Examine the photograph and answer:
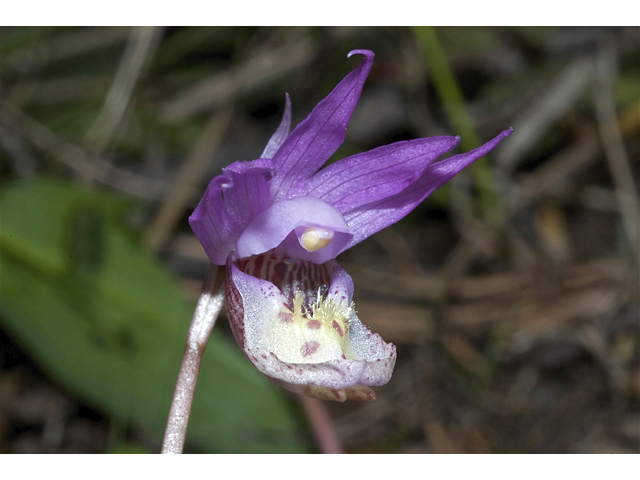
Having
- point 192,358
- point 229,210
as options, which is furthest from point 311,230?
point 192,358

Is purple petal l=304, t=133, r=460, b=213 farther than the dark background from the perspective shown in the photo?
No

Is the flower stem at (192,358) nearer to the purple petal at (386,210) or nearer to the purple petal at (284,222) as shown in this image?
the purple petal at (284,222)

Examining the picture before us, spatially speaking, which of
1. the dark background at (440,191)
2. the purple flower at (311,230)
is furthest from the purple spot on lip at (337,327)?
the dark background at (440,191)

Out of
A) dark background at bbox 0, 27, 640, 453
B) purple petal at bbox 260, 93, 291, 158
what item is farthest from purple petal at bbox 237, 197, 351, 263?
dark background at bbox 0, 27, 640, 453

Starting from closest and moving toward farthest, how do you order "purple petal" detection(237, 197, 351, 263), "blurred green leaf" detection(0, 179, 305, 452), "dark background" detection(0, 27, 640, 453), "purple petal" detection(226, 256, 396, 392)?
"purple petal" detection(226, 256, 396, 392) → "purple petal" detection(237, 197, 351, 263) → "blurred green leaf" detection(0, 179, 305, 452) → "dark background" detection(0, 27, 640, 453)

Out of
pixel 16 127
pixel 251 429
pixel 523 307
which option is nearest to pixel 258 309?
pixel 251 429

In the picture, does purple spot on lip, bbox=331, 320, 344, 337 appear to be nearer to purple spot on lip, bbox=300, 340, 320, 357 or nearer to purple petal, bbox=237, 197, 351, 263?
purple spot on lip, bbox=300, 340, 320, 357

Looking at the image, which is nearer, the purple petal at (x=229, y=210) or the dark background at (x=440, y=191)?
the purple petal at (x=229, y=210)

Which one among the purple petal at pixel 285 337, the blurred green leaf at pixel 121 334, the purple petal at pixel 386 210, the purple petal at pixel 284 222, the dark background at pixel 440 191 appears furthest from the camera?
the dark background at pixel 440 191
